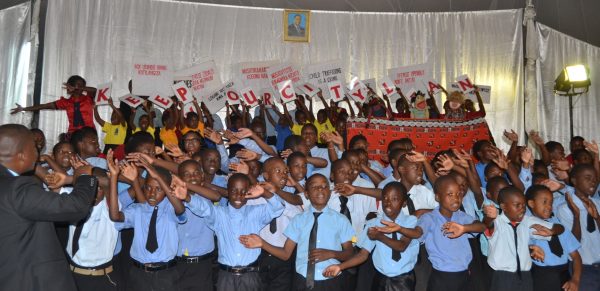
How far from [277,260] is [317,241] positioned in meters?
0.64

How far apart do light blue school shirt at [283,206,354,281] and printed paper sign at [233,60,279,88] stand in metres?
5.56

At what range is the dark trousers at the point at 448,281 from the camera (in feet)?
12.8

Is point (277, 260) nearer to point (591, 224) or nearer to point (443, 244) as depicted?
point (443, 244)

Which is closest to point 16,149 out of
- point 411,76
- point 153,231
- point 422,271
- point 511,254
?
point 153,231

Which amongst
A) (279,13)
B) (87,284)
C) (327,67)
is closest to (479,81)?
(327,67)

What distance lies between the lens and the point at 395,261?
12.8ft

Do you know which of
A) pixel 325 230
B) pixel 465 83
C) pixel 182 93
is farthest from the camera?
pixel 465 83

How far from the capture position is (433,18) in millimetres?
9914

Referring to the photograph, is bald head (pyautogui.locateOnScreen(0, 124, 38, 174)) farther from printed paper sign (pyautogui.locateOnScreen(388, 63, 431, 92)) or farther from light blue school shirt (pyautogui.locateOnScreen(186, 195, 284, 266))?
printed paper sign (pyautogui.locateOnScreen(388, 63, 431, 92))

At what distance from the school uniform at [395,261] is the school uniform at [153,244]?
135cm

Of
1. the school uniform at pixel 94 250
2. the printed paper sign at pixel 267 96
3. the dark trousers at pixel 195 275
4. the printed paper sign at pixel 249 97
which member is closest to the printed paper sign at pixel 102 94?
the printed paper sign at pixel 249 97

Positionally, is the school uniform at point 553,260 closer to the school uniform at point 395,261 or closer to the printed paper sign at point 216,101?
the school uniform at point 395,261

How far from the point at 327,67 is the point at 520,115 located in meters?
3.41

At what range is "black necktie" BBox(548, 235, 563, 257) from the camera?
162 inches
